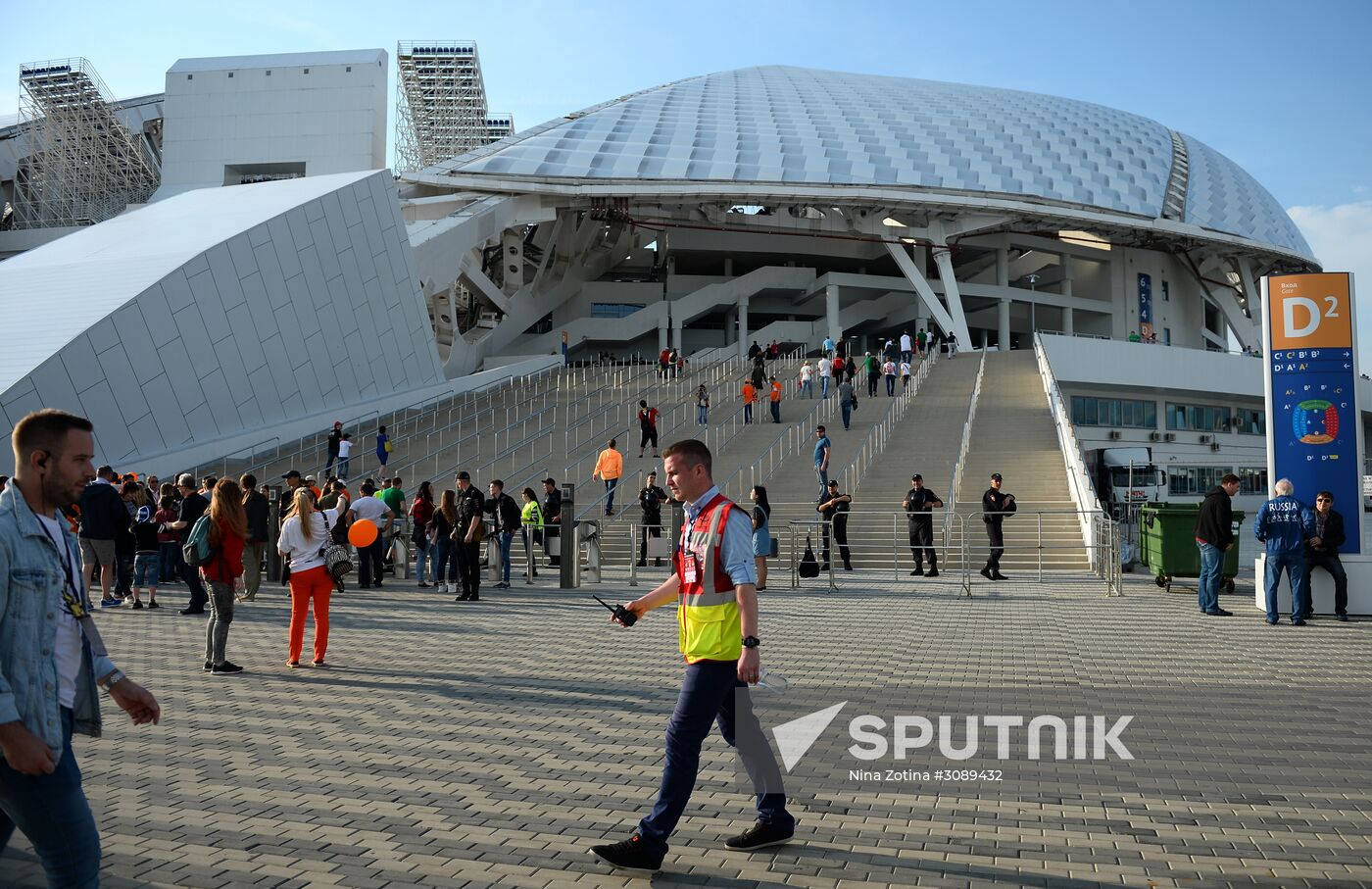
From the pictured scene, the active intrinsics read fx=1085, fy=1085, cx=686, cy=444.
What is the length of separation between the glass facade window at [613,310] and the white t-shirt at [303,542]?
43.0 metres

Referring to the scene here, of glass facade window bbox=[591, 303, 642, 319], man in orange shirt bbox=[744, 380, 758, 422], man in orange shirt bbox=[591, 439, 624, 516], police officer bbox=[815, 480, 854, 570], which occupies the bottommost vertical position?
police officer bbox=[815, 480, 854, 570]

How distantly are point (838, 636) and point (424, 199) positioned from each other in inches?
1369

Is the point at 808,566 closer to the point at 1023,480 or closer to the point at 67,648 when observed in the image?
the point at 1023,480

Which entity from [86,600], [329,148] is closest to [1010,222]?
[329,148]

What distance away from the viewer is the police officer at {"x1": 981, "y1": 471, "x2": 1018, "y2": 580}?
14023 millimetres

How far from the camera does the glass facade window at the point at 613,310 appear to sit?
50.4 metres

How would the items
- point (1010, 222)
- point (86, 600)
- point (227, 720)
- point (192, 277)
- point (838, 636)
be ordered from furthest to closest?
point (1010, 222) → point (192, 277) → point (838, 636) → point (227, 720) → point (86, 600)

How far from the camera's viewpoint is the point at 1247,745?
5.35 metres

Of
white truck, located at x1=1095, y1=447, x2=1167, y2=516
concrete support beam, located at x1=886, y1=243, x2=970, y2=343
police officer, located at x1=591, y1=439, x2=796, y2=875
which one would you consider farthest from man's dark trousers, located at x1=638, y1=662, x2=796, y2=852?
concrete support beam, located at x1=886, y1=243, x2=970, y2=343

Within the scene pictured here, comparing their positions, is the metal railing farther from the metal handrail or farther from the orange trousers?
the orange trousers

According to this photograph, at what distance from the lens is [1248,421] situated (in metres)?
41.5

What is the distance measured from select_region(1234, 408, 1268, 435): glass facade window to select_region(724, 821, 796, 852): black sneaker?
41960 millimetres

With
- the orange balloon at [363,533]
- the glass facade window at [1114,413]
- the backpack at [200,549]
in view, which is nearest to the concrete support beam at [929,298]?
the glass facade window at [1114,413]

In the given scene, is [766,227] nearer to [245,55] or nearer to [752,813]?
[245,55]
